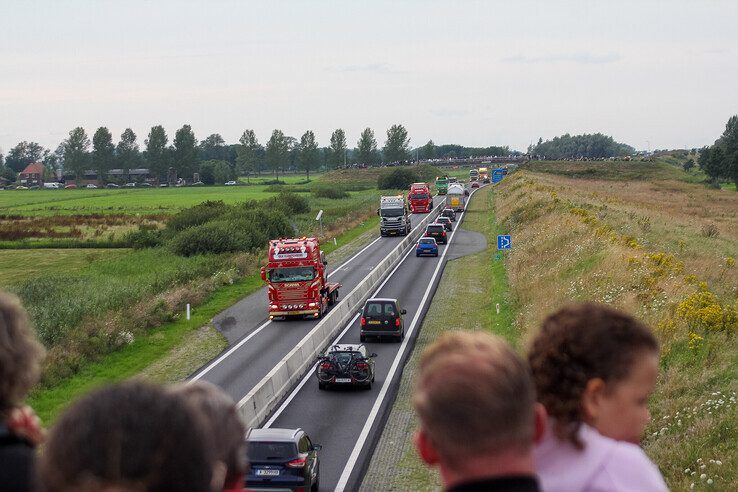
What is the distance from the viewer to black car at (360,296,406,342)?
3753cm

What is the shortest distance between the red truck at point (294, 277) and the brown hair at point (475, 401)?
39.5 metres

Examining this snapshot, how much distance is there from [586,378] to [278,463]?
1610cm

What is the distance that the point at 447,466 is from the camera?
3205 millimetres

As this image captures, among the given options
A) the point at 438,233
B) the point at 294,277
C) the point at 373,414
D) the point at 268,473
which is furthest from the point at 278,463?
the point at 438,233

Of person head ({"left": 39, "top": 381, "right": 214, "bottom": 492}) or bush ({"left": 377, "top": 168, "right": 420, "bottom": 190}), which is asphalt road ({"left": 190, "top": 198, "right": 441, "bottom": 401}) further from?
bush ({"left": 377, "top": 168, "right": 420, "bottom": 190})

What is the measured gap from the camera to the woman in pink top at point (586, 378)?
3.86 m

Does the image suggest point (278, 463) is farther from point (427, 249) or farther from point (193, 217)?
point (193, 217)

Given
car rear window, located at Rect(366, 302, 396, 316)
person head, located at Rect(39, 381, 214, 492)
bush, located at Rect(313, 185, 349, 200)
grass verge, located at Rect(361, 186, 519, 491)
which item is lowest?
bush, located at Rect(313, 185, 349, 200)

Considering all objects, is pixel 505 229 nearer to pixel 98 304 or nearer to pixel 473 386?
pixel 98 304

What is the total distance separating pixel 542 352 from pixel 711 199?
370 feet

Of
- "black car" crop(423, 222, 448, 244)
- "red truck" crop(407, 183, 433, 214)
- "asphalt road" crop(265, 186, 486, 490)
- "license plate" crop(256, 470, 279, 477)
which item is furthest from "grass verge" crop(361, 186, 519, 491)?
"red truck" crop(407, 183, 433, 214)

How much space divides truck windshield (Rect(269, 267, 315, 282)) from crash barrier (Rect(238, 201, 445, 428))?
2.29 metres

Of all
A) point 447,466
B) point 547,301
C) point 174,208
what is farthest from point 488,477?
point 174,208

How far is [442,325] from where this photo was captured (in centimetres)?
4078
